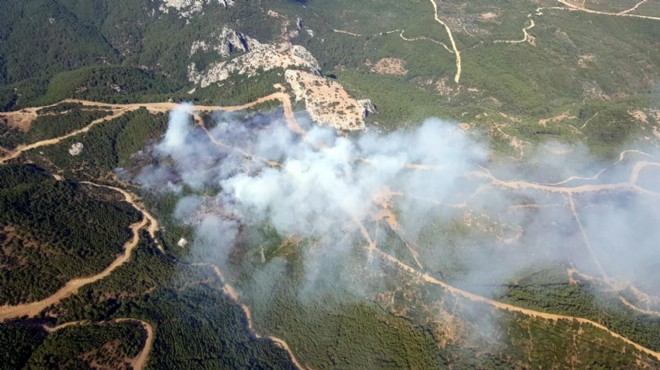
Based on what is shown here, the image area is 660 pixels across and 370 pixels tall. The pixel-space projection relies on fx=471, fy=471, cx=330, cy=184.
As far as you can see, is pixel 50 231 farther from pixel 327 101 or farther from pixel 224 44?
pixel 224 44

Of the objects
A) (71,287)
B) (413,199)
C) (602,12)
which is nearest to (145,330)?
(71,287)

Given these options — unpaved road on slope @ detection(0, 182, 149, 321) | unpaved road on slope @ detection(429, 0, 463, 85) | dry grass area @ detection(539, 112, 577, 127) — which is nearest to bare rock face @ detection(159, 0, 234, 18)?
unpaved road on slope @ detection(429, 0, 463, 85)

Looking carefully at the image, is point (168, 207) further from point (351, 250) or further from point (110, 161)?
point (351, 250)

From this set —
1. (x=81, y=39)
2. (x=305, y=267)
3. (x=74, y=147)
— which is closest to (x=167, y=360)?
(x=305, y=267)

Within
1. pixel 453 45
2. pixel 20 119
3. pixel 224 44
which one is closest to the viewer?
pixel 20 119

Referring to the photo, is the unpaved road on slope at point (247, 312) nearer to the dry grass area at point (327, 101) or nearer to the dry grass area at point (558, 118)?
the dry grass area at point (327, 101)
